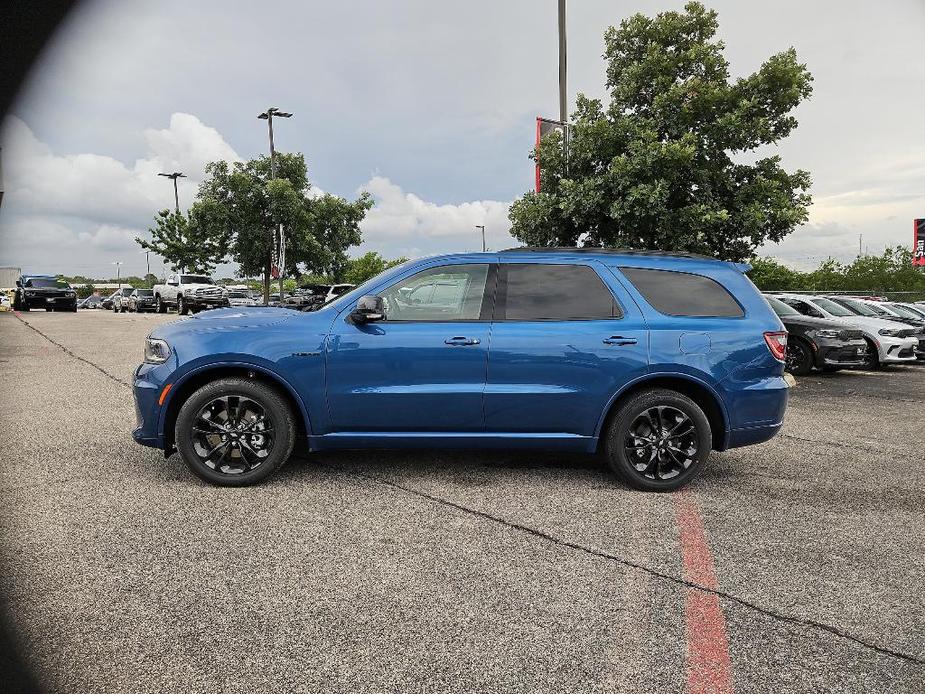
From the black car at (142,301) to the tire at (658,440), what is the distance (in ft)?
129

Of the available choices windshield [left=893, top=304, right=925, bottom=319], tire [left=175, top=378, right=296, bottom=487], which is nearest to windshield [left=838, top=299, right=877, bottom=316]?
windshield [left=893, top=304, right=925, bottom=319]

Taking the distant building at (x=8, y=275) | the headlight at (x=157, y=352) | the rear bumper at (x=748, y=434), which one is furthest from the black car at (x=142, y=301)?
the distant building at (x=8, y=275)

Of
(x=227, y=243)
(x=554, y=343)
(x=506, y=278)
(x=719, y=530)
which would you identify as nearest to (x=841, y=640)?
(x=719, y=530)

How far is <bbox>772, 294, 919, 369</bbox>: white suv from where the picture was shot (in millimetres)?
13625

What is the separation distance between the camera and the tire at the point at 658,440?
16.3ft

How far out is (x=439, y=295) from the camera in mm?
5152

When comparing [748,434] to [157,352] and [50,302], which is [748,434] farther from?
[50,302]

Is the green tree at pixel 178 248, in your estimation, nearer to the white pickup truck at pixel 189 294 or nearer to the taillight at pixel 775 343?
the white pickup truck at pixel 189 294

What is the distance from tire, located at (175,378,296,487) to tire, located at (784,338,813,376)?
10.7 m

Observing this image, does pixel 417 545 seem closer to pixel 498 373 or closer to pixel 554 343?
pixel 498 373

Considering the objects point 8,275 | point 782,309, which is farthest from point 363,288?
point 782,309

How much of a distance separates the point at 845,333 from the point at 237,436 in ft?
37.7

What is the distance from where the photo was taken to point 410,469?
5461 millimetres

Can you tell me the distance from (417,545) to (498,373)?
4.98ft
